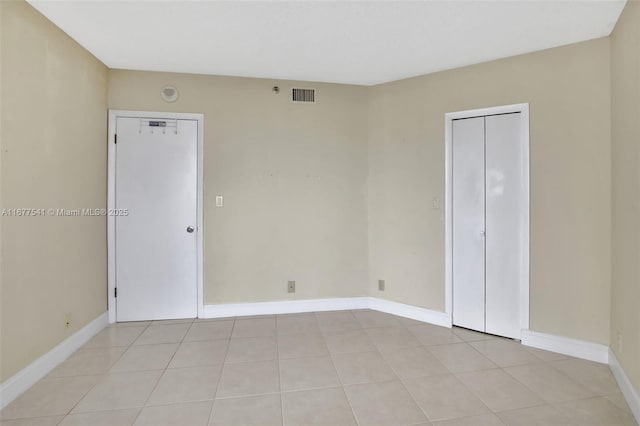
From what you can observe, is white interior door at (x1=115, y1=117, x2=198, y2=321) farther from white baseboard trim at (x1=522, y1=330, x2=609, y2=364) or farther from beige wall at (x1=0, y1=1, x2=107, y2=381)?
white baseboard trim at (x1=522, y1=330, x2=609, y2=364)

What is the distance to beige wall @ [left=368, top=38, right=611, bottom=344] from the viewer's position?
8.42 ft

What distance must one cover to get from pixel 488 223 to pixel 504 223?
13 centimetres

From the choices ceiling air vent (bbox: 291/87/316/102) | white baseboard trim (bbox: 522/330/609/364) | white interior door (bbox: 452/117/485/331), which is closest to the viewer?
white baseboard trim (bbox: 522/330/609/364)

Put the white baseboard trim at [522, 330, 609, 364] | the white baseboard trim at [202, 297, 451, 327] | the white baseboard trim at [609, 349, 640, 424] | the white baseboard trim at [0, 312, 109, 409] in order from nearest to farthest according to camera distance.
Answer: the white baseboard trim at [609, 349, 640, 424]
the white baseboard trim at [0, 312, 109, 409]
the white baseboard trim at [522, 330, 609, 364]
the white baseboard trim at [202, 297, 451, 327]

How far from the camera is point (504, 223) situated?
3.00 meters

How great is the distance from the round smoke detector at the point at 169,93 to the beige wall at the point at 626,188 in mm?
3766

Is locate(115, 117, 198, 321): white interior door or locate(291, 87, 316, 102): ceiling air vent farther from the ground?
locate(291, 87, 316, 102): ceiling air vent

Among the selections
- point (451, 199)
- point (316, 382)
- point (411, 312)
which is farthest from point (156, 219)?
point (451, 199)

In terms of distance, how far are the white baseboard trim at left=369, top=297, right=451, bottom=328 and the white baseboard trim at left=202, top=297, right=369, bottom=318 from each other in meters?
0.14

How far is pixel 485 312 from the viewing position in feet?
10.2

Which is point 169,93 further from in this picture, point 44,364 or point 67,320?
point 44,364

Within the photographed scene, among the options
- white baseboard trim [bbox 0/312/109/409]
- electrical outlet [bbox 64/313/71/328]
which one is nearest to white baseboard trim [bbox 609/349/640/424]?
white baseboard trim [bbox 0/312/109/409]

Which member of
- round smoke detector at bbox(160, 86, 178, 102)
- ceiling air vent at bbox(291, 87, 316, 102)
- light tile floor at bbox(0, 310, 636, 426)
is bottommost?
light tile floor at bbox(0, 310, 636, 426)

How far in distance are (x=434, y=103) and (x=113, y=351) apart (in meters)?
3.80
